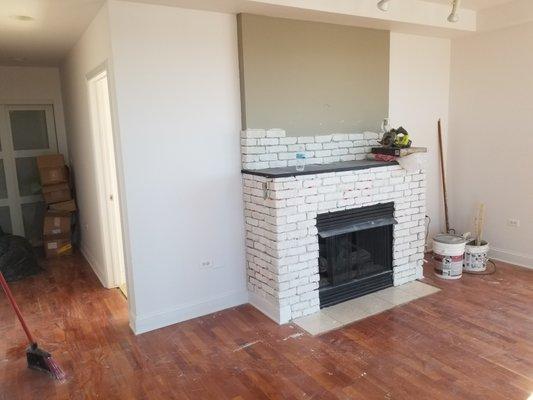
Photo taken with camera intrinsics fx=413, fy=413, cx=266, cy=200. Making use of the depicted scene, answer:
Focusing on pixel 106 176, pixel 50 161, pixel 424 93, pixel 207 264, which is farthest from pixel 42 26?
pixel 424 93

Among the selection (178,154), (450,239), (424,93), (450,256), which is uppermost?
(424,93)

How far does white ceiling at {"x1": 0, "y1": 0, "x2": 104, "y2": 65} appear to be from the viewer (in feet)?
9.37

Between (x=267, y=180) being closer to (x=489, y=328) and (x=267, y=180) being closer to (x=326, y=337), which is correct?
(x=326, y=337)

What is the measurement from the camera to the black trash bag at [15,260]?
4379mm

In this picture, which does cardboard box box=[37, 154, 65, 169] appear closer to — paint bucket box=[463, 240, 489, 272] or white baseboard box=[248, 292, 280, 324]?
white baseboard box=[248, 292, 280, 324]

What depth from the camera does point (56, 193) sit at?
522 cm

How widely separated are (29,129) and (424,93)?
16.5 feet

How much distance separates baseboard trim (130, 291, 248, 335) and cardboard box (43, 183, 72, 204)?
108 inches

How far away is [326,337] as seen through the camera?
2955mm

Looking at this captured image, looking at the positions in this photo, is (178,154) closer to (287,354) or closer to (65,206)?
(287,354)

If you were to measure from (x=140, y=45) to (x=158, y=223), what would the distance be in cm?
128

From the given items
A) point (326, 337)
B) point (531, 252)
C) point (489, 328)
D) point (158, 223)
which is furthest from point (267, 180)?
point (531, 252)

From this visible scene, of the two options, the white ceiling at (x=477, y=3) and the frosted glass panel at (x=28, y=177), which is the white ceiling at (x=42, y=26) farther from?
the white ceiling at (x=477, y=3)

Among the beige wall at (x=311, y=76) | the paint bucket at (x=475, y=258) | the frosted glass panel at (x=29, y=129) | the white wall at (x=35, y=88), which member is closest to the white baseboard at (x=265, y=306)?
the beige wall at (x=311, y=76)
